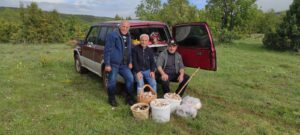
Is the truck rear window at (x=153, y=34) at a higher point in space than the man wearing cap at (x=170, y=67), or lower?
higher

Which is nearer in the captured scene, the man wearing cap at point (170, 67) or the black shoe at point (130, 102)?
the black shoe at point (130, 102)

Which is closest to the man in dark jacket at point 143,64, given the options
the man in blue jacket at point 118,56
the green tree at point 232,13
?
the man in blue jacket at point 118,56

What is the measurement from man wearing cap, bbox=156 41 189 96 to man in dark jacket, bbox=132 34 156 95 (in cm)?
21

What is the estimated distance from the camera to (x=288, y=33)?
52.7 feet

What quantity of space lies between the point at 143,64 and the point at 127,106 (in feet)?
2.86

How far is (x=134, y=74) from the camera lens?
17.9ft

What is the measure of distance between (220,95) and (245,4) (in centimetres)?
1549

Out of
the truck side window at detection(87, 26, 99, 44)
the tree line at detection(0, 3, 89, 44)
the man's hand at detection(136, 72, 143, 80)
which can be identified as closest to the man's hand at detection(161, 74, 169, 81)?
the man's hand at detection(136, 72, 143, 80)

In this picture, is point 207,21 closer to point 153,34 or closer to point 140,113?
point 153,34

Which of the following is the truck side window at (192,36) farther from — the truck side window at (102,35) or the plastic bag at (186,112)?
the truck side window at (102,35)

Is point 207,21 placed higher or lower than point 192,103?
higher

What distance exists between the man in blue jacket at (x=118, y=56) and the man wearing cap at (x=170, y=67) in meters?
0.65

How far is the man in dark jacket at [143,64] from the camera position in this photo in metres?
5.30

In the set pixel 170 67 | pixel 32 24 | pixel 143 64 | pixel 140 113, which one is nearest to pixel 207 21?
pixel 170 67
